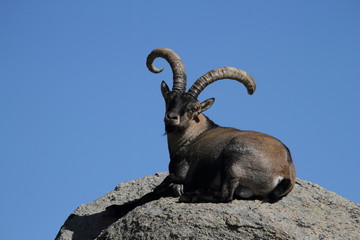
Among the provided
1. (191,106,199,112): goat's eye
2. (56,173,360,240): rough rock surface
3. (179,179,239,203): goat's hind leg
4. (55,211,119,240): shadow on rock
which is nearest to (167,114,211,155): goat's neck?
(191,106,199,112): goat's eye

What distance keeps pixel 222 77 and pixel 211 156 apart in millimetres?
1949

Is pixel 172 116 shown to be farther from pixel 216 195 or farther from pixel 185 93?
pixel 216 195

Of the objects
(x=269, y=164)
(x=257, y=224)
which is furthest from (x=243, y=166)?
(x=257, y=224)

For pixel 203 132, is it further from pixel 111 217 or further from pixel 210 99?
pixel 111 217

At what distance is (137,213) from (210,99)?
10.3ft

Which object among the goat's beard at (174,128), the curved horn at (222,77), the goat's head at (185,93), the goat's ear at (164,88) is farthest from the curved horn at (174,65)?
the goat's beard at (174,128)

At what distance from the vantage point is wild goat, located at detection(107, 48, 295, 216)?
1305 cm

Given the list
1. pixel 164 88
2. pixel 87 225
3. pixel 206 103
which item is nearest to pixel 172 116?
pixel 206 103

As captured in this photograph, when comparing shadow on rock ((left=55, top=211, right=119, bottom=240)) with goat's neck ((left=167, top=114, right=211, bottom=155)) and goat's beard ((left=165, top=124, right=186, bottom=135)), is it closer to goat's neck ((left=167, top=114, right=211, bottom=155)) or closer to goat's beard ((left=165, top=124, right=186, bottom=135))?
goat's neck ((left=167, top=114, right=211, bottom=155))

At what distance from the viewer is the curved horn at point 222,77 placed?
1477cm

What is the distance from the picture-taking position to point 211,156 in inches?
545

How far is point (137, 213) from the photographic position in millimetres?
13039

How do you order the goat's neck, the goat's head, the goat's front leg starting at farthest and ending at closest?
the goat's neck → the goat's head → the goat's front leg

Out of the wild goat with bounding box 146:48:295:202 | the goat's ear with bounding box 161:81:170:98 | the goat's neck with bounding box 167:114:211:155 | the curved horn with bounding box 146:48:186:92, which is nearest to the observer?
the wild goat with bounding box 146:48:295:202
